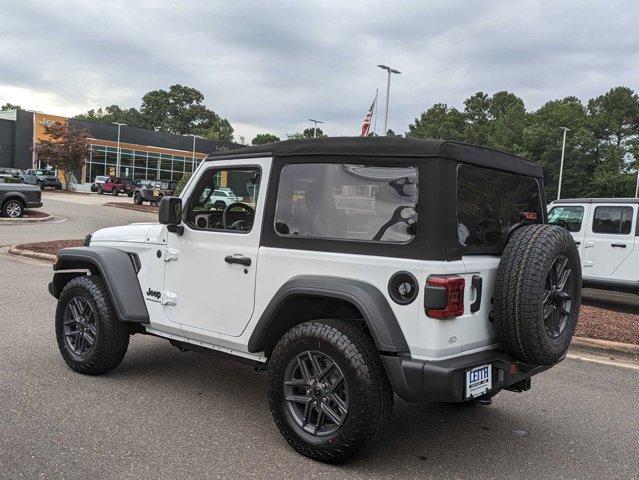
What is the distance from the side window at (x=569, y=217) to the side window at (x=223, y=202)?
713cm

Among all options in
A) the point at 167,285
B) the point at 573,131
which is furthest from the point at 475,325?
the point at 573,131

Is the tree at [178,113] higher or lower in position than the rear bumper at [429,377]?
higher

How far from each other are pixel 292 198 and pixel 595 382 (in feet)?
11.8

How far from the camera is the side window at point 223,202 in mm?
3967

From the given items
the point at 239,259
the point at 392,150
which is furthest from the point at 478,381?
the point at 239,259

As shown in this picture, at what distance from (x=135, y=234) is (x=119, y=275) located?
0.37m

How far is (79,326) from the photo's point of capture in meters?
4.86

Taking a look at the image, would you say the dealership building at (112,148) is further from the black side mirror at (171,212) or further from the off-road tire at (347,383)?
the off-road tire at (347,383)

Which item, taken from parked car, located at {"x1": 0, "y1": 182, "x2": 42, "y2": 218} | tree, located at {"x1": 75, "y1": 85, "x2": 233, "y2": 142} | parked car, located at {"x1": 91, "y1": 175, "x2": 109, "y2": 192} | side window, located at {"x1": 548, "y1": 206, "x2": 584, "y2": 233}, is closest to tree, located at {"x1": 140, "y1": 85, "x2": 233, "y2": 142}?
tree, located at {"x1": 75, "y1": 85, "x2": 233, "y2": 142}

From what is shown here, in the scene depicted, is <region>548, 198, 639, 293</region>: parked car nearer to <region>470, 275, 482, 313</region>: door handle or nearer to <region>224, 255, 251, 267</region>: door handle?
<region>470, 275, 482, 313</region>: door handle

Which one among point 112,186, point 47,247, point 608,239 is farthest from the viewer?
point 112,186

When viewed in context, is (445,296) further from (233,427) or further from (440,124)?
(440,124)

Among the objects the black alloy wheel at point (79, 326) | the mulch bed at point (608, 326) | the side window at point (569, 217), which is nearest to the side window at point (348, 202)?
the black alloy wheel at point (79, 326)

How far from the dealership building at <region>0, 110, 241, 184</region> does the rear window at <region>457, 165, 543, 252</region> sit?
44824 mm
